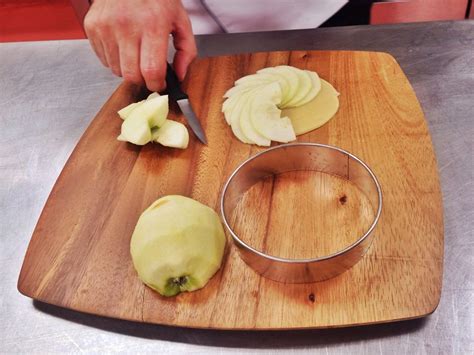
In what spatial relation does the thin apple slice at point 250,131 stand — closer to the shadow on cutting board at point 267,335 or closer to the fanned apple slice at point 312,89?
the fanned apple slice at point 312,89

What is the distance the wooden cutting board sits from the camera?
3.56 ft

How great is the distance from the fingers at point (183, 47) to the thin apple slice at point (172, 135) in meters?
0.23

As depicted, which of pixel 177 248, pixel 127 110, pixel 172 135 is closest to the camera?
pixel 177 248

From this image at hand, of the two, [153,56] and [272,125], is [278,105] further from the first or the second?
[153,56]

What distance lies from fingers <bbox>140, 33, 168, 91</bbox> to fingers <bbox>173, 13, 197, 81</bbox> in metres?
0.11

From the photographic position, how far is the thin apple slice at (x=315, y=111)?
1.46m

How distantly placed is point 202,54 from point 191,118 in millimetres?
444

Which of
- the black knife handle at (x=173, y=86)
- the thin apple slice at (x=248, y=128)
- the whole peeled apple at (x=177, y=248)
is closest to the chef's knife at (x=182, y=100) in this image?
the black knife handle at (x=173, y=86)

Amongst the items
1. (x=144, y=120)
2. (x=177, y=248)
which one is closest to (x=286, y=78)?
(x=144, y=120)

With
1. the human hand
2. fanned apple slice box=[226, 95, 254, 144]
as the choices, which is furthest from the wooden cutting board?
the human hand

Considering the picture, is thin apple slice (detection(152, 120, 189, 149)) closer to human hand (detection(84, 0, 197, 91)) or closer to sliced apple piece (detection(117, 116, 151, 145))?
sliced apple piece (detection(117, 116, 151, 145))

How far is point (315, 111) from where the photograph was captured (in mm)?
1493

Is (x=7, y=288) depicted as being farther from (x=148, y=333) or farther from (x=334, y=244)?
(x=334, y=244)

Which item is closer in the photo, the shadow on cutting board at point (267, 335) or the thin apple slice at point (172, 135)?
the shadow on cutting board at point (267, 335)
